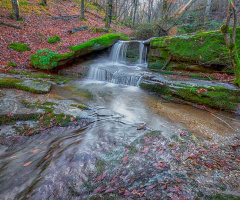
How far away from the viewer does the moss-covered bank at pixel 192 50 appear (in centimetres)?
817

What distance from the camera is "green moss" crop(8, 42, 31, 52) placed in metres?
9.82

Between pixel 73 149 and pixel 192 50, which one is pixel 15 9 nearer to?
pixel 192 50

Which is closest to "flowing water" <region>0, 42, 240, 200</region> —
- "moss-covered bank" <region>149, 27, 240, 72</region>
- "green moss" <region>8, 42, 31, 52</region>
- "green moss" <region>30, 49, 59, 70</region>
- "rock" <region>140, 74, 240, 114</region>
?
"rock" <region>140, 74, 240, 114</region>

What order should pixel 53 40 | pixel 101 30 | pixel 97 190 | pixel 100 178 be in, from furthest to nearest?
pixel 101 30
pixel 53 40
pixel 100 178
pixel 97 190

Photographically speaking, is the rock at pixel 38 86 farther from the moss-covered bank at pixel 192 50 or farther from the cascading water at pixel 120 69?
the moss-covered bank at pixel 192 50

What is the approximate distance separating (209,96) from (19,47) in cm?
1193

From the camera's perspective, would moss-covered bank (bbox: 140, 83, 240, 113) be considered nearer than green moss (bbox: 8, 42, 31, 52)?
Yes

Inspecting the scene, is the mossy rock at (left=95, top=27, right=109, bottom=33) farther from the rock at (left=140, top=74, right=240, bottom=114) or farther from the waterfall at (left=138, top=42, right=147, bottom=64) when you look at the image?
the rock at (left=140, top=74, right=240, bottom=114)

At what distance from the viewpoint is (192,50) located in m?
8.95

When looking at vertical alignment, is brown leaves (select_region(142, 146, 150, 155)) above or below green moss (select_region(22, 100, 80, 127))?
below

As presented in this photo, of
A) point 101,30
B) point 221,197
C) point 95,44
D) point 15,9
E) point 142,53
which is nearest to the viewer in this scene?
point 221,197

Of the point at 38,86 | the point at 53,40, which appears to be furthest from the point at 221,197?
the point at 53,40

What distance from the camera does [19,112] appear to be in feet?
14.9

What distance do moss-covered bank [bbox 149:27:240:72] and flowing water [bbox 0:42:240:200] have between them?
4.20 metres
